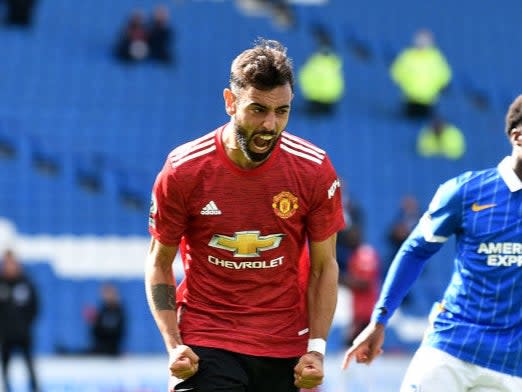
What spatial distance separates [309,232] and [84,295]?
45.0 ft

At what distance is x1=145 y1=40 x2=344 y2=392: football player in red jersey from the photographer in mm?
5355

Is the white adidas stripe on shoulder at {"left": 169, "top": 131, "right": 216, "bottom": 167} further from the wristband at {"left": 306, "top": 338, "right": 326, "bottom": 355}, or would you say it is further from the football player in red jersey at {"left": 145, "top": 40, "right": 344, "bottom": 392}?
the wristband at {"left": 306, "top": 338, "right": 326, "bottom": 355}

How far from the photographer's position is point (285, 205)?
17.7 feet

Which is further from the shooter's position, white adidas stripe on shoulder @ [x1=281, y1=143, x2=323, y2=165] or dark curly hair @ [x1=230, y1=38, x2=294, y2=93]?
white adidas stripe on shoulder @ [x1=281, y1=143, x2=323, y2=165]

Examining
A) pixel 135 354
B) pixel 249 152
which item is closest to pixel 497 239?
pixel 249 152

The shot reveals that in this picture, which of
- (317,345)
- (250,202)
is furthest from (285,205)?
(317,345)

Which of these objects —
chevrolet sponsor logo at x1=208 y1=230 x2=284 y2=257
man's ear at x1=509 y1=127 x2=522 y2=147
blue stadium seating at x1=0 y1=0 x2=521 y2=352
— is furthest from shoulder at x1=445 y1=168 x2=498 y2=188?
blue stadium seating at x1=0 y1=0 x2=521 y2=352

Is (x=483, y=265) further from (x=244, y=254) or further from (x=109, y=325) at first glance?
(x=109, y=325)

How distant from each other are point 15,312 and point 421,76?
1064 cm

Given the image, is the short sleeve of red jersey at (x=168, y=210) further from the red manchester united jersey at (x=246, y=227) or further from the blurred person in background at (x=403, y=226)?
the blurred person in background at (x=403, y=226)

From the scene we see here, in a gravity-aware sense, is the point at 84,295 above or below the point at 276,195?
below

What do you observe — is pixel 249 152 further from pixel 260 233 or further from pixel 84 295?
pixel 84 295

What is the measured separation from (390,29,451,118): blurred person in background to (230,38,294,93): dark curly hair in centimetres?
1778

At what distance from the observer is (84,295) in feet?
61.9
